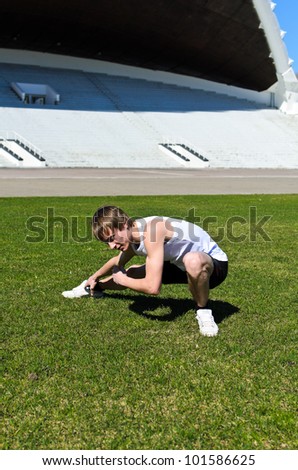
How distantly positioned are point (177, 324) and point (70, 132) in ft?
106

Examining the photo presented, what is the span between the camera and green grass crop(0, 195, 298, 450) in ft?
9.75

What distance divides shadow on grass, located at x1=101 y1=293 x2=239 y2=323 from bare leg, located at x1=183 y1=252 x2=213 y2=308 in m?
0.27

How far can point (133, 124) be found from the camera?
3991cm

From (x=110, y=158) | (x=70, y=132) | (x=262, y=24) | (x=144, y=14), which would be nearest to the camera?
(x=110, y=158)

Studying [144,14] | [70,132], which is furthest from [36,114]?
[144,14]

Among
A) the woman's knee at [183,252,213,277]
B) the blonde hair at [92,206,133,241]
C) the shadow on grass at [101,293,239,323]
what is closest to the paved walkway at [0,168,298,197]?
the shadow on grass at [101,293,239,323]

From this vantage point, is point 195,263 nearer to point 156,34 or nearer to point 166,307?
point 166,307

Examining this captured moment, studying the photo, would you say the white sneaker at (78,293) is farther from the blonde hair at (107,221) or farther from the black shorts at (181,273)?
the blonde hair at (107,221)

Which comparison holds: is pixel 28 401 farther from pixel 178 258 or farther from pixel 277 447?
pixel 178 258

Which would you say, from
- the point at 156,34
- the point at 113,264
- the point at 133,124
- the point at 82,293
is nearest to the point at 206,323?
the point at 113,264

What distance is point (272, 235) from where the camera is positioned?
32.1ft

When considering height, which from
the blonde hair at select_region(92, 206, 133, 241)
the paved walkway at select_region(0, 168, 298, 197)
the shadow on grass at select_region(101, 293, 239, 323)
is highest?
the blonde hair at select_region(92, 206, 133, 241)

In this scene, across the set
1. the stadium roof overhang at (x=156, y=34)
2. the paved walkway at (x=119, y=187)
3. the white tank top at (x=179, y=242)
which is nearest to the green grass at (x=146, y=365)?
the white tank top at (x=179, y=242)

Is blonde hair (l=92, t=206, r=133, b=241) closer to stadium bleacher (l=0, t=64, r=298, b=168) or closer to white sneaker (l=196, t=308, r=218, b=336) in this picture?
white sneaker (l=196, t=308, r=218, b=336)
